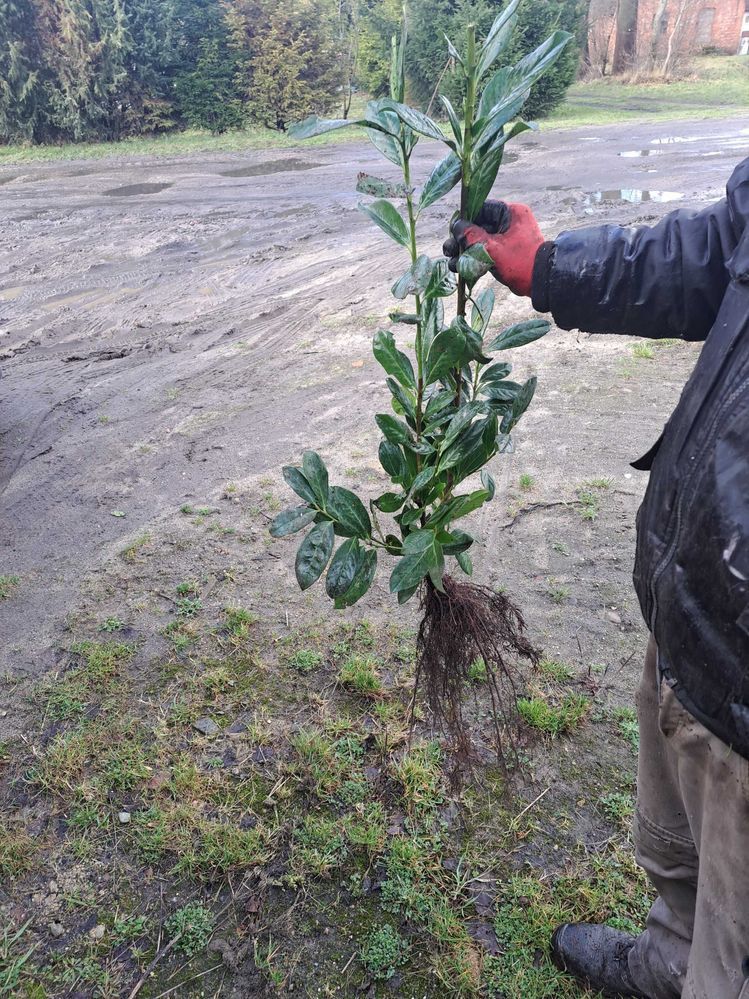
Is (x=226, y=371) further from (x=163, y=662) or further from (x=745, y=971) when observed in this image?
(x=745, y=971)

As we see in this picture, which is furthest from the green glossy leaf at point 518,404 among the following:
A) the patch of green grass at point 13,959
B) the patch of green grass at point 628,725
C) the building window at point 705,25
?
the building window at point 705,25

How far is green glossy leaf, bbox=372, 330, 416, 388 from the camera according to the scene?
1.67m

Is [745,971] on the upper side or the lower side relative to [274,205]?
lower

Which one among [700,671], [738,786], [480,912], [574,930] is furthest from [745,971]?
[480,912]

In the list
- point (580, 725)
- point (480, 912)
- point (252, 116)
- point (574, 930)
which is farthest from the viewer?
point (252, 116)

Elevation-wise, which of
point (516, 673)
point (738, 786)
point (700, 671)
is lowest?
point (516, 673)

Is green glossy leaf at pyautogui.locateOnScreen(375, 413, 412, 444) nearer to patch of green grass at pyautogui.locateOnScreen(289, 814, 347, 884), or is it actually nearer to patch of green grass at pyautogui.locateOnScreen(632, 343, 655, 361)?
patch of green grass at pyautogui.locateOnScreen(289, 814, 347, 884)

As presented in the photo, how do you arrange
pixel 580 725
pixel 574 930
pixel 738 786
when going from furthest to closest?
pixel 580 725, pixel 574 930, pixel 738 786

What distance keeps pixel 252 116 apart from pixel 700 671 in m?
18.0

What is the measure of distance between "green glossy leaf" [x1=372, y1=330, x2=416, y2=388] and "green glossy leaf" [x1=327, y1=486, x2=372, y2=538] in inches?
12.3

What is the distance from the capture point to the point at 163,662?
3.15 metres

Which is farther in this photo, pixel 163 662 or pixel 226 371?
pixel 226 371

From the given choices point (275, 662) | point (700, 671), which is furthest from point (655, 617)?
point (275, 662)

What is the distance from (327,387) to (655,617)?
4297mm
